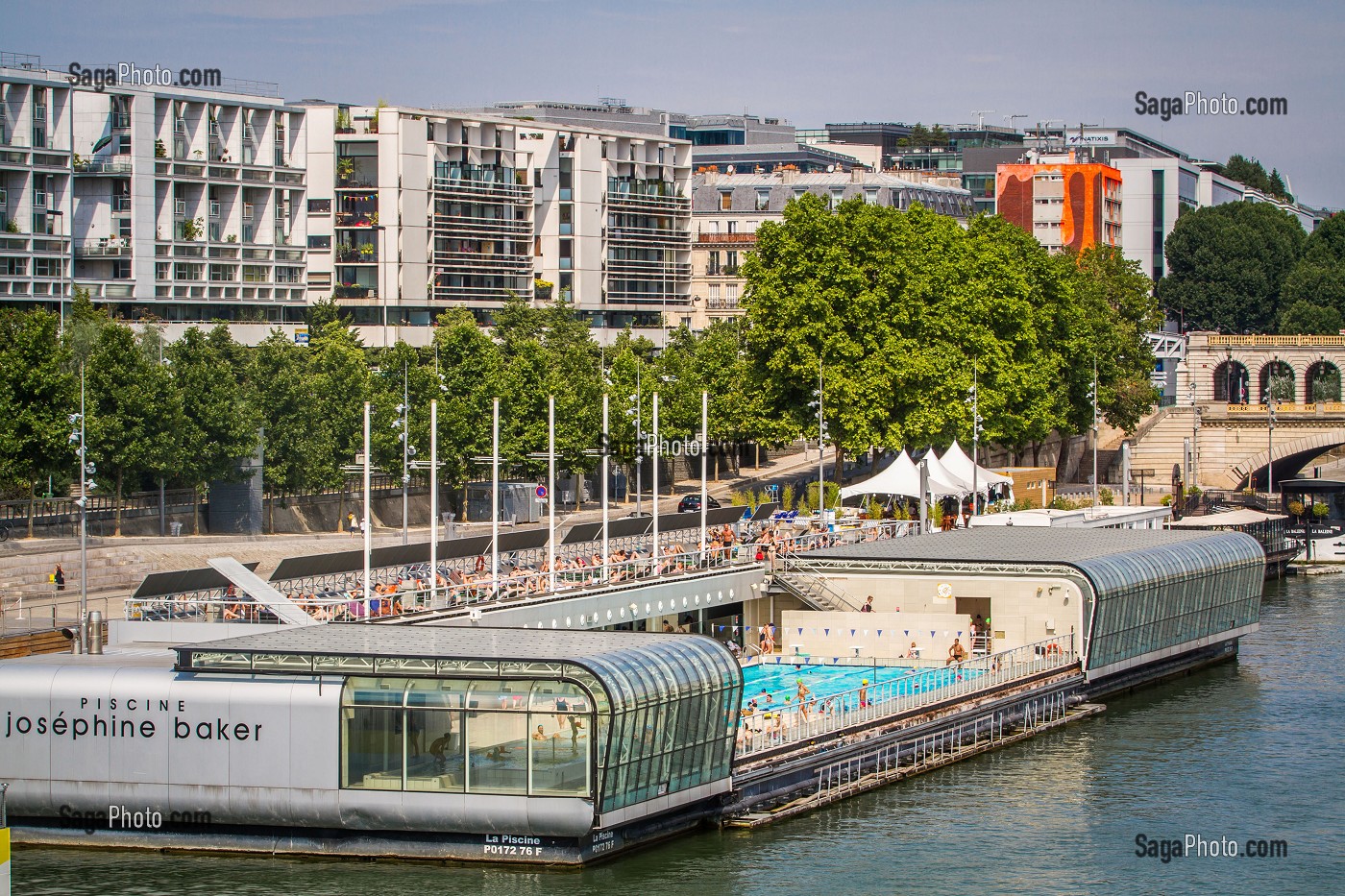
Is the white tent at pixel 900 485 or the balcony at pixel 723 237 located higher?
the balcony at pixel 723 237

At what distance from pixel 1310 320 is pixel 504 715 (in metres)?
149

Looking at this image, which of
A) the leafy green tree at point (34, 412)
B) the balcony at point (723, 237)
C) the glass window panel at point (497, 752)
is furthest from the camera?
the balcony at point (723, 237)

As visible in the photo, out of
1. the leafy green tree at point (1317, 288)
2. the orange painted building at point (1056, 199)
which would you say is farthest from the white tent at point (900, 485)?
the orange painted building at point (1056, 199)

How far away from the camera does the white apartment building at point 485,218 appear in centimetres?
13825

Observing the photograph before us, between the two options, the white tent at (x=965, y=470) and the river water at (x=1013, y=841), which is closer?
the river water at (x=1013, y=841)

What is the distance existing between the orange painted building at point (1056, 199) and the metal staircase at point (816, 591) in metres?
128

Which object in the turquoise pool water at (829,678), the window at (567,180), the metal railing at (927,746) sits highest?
the window at (567,180)

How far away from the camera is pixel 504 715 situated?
41906 mm

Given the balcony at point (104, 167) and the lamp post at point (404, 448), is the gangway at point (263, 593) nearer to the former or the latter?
the lamp post at point (404, 448)

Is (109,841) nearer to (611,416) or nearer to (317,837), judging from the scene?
(317,837)

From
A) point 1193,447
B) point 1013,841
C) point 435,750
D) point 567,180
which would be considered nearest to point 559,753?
point 435,750

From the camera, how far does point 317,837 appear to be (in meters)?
43.2

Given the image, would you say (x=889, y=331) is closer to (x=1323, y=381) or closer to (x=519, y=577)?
(x=519, y=577)

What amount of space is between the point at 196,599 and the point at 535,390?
50.7 m
